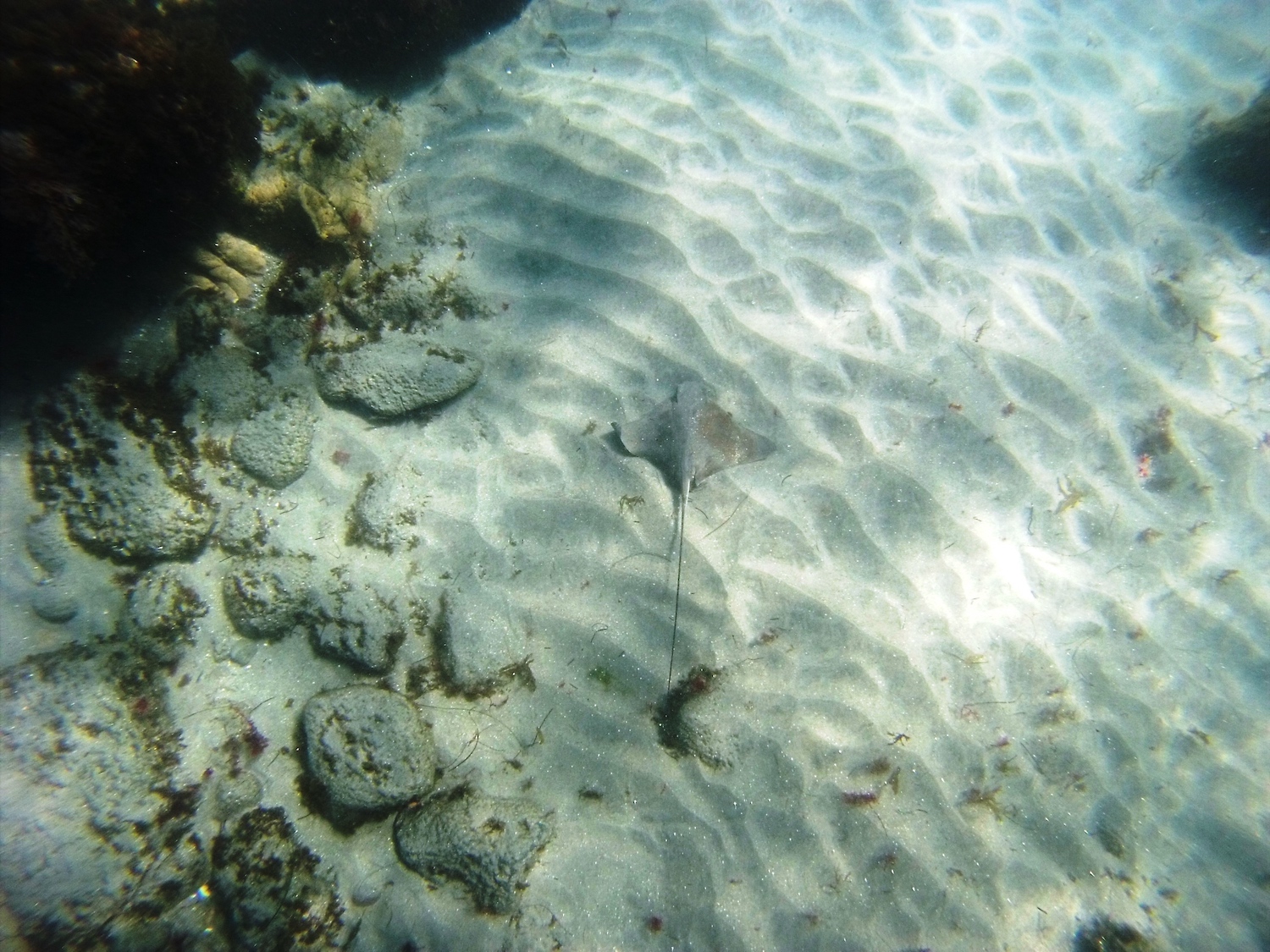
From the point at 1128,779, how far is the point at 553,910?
3.46m

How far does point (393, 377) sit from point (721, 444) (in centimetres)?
226

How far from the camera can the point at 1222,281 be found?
4988mm

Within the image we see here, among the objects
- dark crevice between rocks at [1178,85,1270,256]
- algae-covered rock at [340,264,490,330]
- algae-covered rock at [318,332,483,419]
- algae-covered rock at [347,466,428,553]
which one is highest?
dark crevice between rocks at [1178,85,1270,256]

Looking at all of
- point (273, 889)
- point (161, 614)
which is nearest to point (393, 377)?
point (161, 614)

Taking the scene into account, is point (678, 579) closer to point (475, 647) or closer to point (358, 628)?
point (475, 647)

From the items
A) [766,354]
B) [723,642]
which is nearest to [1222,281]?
[766,354]

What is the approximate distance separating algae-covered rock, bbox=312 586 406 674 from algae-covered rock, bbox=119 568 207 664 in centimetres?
73

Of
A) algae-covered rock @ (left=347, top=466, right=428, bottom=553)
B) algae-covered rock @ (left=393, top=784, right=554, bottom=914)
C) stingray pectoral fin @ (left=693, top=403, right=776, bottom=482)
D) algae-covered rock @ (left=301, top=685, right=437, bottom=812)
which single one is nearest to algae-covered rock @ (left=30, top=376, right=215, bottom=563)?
A: algae-covered rock @ (left=347, top=466, right=428, bottom=553)

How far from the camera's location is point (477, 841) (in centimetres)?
303

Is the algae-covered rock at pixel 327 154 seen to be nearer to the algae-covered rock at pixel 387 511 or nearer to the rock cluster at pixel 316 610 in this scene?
the algae-covered rock at pixel 387 511

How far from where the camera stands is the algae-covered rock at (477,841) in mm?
3010

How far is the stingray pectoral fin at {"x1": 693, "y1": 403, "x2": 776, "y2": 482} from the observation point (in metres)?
3.69

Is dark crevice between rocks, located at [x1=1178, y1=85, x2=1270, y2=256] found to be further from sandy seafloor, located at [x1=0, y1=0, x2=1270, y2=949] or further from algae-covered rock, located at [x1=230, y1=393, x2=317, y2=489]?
algae-covered rock, located at [x1=230, y1=393, x2=317, y2=489]

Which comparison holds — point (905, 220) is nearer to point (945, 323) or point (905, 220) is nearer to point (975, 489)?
point (945, 323)
